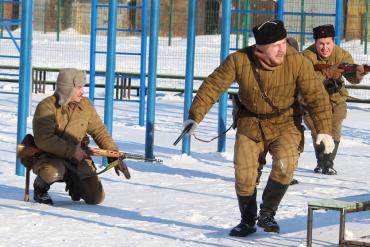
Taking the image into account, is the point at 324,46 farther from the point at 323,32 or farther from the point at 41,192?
the point at 41,192

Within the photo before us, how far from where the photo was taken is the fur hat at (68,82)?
8258 mm

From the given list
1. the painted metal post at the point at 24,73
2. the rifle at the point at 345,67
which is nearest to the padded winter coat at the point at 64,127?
the painted metal post at the point at 24,73

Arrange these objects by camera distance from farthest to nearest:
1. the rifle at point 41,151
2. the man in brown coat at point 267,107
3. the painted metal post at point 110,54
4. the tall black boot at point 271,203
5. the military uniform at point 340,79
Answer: the painted metal post at point 110,54 → the military uniform at point 340,79 → the rifle at point 41,151 → the tall black boot at point 271,203 → the man in brown coat at point 267,107

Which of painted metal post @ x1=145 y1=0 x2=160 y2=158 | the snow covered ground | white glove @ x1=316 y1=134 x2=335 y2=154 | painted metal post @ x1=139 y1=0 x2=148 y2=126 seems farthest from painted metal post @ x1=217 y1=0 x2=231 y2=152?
white glove @ x1=316 y1=134 x2=335 y2=154

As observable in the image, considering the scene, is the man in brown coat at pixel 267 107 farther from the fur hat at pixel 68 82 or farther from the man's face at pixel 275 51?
the fur hat at pixel 68 82

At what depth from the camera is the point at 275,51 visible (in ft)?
23.1

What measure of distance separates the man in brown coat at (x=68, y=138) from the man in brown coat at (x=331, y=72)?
221 cm

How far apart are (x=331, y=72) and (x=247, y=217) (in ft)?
9.58

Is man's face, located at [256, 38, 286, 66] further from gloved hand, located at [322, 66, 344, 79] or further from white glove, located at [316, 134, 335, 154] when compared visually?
gloved hand, located at [322, 66, 344, 79]

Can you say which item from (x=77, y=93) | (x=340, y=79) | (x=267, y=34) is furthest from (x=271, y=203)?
(x=340, y=79)

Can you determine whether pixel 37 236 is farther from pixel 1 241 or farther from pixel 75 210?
pixel 75 210

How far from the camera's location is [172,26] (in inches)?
1334

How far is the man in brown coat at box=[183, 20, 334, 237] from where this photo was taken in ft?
23.3

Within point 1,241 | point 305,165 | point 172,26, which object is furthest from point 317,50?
point 172,26
